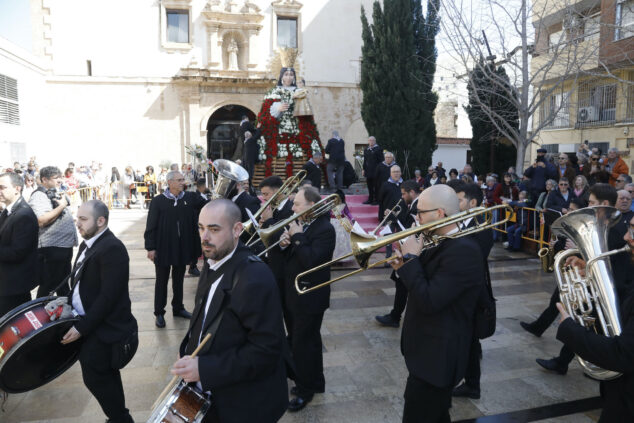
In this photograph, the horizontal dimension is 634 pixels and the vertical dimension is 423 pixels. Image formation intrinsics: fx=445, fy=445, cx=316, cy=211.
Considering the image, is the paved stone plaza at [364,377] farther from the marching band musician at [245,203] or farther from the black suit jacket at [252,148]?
the black suit jacket at [252,148]

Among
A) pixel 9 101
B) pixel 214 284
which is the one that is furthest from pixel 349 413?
pixel 9 101

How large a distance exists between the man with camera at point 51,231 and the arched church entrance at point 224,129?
60.4 ft

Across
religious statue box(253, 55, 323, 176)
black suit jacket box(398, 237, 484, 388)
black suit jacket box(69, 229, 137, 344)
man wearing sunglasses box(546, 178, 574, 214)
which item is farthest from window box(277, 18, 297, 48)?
black suit jacket box(398, 237, 484, 388)

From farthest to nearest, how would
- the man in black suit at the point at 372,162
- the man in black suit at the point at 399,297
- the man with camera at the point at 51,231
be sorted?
1. the man in black suit at the point at 372,162
2. the man in black suit at the point at 399,297
3. the man with camera at the point at 51,231

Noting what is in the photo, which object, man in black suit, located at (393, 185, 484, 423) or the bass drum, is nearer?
man in black suit, located at (393, 185, 484, 423)

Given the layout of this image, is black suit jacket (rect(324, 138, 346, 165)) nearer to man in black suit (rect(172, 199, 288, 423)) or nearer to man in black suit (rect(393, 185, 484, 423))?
man in black suit (rect(393, 185, 484, 423))

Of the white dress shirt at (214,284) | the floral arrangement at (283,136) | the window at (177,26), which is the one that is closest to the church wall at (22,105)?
the window at (177,26)

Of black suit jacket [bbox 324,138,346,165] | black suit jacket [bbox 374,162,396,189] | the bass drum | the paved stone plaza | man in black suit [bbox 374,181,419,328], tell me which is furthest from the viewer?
black suit jacket [bbox 324,138,346,165]

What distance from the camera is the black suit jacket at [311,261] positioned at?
385 cm

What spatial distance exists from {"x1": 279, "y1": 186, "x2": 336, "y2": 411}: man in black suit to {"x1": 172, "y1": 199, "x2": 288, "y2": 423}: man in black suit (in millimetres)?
1419

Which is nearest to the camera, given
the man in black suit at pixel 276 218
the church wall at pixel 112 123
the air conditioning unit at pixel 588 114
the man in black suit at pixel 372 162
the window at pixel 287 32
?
the man in black suit at pixel 276 218

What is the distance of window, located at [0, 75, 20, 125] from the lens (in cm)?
1717

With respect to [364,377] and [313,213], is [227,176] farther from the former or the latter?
[364,377]

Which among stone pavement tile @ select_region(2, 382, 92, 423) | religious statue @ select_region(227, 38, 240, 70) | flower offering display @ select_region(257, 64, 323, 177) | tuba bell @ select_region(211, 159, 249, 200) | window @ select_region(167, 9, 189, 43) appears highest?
window @ select_region(167, 9, 189, 43)
